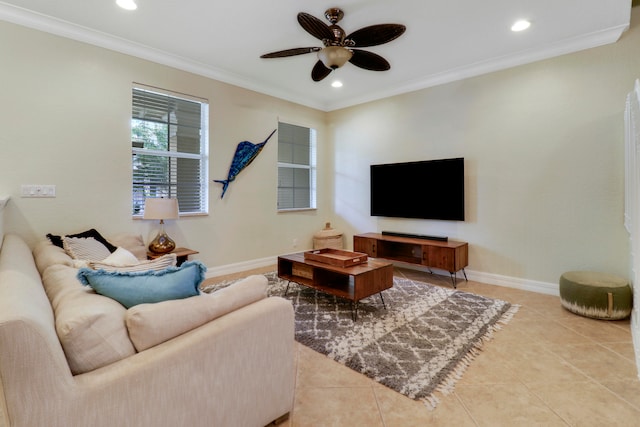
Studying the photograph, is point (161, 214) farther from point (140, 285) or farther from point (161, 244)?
point (140, 285)

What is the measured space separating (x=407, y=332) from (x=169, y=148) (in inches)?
133

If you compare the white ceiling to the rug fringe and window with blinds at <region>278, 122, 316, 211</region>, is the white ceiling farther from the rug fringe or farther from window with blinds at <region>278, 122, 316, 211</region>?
the rug fringe

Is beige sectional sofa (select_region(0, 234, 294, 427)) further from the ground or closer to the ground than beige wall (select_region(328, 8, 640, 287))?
closer to the ground

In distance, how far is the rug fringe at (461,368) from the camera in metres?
1.70

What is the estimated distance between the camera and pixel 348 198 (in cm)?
530

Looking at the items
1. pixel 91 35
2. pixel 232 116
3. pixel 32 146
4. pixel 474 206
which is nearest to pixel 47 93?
pixel 32 146

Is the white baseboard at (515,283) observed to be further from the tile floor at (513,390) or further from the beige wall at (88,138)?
the beige wall at (88,138)

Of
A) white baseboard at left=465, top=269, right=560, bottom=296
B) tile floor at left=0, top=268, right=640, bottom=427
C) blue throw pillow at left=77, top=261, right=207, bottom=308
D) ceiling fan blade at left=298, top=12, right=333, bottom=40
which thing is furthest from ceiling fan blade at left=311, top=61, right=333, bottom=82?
white baseboard at left=465, top=269, right=560, bottom=296

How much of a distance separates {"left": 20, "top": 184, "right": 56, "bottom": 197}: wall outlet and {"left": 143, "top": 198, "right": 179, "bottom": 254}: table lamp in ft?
2.60

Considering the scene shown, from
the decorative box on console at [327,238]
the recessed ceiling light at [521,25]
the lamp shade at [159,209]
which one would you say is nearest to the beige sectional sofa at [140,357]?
the lamp shade at [159,209]

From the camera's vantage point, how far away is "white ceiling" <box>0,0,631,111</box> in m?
2.64

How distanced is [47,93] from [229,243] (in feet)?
8.10

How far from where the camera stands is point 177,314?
1.18m

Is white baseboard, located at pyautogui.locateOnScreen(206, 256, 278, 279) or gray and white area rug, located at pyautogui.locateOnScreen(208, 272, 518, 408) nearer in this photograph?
gray and white area rug, located at pyautogui.locateOnScreen(208, 272, 518, 408)
